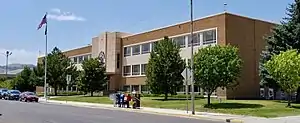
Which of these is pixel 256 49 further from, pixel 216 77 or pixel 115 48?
pixel 115 48

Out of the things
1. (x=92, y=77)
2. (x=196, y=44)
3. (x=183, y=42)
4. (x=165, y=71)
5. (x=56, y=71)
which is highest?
(x=183, y=42)

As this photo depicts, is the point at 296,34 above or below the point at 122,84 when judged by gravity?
above

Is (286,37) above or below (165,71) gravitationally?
above

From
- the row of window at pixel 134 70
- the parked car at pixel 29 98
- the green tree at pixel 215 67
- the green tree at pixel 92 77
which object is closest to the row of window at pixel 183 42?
the row of window at pixel 134 70

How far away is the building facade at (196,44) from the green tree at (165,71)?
5392 millimetres

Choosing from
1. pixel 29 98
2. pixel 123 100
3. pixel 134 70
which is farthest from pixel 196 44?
pixel 29 98

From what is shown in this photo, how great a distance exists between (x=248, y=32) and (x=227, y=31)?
140 inches

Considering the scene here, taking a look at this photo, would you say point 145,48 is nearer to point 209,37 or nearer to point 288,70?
point 209,37

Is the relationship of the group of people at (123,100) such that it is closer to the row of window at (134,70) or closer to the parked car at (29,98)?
the parked car at (29,98)

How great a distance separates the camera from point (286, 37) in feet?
125

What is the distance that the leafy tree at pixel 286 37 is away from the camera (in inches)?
1480

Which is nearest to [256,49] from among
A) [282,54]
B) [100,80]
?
[282,54]

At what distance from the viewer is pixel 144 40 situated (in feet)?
201

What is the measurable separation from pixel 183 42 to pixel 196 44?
3059 mm
